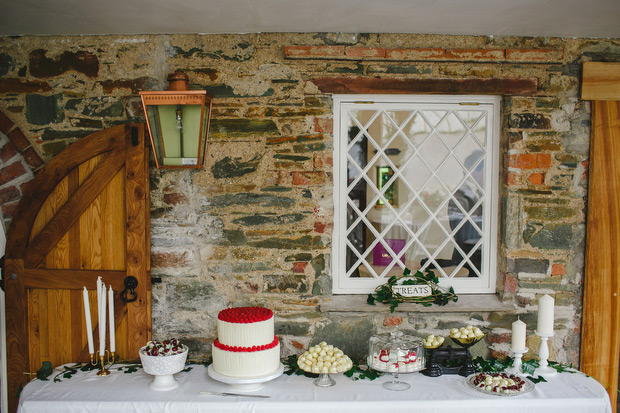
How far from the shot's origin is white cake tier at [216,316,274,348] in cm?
270

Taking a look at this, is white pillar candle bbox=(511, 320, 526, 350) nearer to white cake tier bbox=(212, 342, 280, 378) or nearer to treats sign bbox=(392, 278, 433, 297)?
treats sign bbox=(392, 278, 433, 297)

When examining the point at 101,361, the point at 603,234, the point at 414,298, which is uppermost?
the point at 603,234

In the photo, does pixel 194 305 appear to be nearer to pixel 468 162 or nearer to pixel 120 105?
pixel 120 105

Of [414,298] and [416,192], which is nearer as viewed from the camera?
[414,298]

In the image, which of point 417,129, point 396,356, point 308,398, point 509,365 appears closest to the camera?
point 308,398

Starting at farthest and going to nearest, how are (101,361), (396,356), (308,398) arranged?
(101,361) < (396,356) < (308,398)

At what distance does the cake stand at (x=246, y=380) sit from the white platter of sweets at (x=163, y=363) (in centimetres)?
23

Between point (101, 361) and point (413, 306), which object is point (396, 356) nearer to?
point (413, 306)

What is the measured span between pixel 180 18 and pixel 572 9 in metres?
2.44

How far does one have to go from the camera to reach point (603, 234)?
3.21m

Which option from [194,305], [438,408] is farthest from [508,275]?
[194,305]

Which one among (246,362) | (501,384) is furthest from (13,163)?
(501,384)

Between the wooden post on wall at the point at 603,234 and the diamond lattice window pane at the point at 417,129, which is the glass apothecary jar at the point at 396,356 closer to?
the wooden post on wall at the point at 603,234

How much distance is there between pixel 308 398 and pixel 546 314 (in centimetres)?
168
